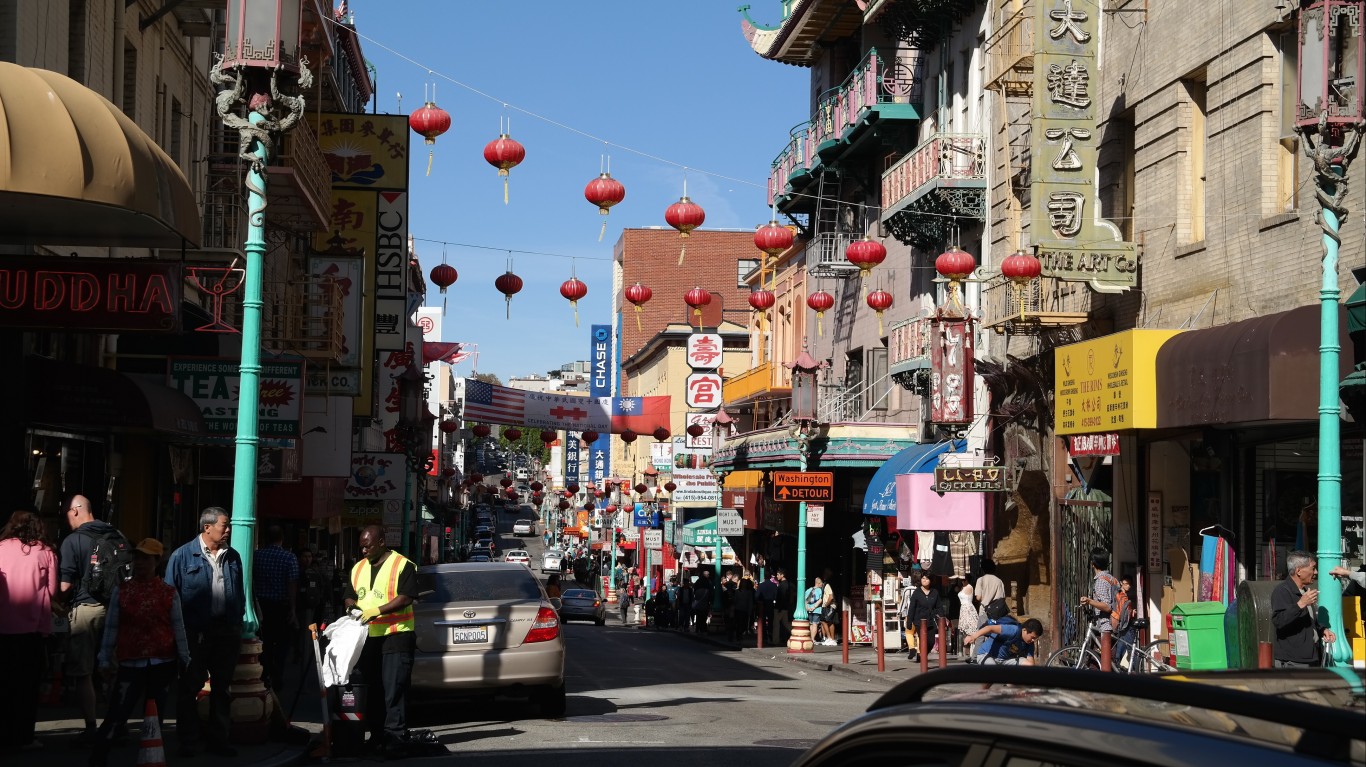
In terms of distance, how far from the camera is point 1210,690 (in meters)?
2.92

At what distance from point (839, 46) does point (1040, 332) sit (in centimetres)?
1927

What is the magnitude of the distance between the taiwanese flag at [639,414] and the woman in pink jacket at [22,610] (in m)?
34.8

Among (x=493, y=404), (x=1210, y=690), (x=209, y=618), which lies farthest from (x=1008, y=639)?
(x=493, y=404)

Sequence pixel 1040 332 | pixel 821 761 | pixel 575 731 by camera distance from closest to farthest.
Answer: pixel 821 761, pixel 575 731, pixel 1040 332

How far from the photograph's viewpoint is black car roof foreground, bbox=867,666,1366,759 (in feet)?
8.41

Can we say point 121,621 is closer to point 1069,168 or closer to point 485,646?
point 485,646

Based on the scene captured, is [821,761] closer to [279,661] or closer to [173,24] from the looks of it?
[279,661]

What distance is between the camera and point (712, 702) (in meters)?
18.1

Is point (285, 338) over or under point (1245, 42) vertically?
under

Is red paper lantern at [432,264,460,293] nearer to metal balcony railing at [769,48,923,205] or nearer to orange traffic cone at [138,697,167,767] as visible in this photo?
metal balcony railing at [769,48,923,205]

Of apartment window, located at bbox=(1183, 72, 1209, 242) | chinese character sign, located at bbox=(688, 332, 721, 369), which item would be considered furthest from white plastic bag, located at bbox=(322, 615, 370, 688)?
chinese character sign, located at bbox=(688, 332, 721, 369)

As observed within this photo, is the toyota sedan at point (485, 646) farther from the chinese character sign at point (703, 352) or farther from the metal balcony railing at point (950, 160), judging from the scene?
the chinese character sign at point (703, 352)

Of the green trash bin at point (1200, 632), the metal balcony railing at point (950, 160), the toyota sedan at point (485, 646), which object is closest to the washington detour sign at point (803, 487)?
the metal balcony railing at point (950, 160)

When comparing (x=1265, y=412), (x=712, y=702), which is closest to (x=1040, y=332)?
(x=1265, y=412)
